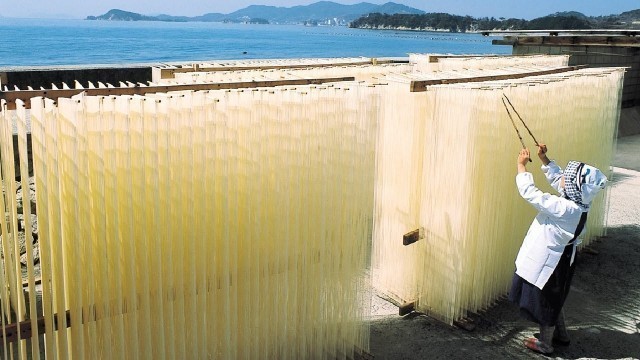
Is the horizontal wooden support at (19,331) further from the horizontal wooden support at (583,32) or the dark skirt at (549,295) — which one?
the horizontal wooden support at (583,32)

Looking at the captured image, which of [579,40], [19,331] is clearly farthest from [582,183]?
[579,40]

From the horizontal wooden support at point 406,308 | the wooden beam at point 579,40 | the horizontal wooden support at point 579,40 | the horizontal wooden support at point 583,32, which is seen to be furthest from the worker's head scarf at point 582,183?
the horizontal wooden support at point 583,32

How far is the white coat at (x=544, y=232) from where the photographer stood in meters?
5.05

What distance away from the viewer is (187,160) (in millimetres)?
3859

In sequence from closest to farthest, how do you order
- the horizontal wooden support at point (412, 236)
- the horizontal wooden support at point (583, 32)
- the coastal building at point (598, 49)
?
1. the horizontal wooden support at point (412, 236)
2. the horizontal wooden support at point (583, 32)
3. the coastal building at point (598, 49)

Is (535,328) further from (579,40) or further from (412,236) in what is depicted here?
(579,40)

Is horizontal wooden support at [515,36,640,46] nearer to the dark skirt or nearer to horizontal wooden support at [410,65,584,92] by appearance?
horizontal wooden support at [410,65,584,92]

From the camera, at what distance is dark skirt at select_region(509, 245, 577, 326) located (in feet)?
17.5

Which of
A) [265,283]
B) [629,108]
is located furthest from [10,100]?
[629,108]

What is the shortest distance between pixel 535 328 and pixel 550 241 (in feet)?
4.72

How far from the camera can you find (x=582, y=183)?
16.3ft

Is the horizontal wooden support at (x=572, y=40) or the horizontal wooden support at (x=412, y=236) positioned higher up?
the horizontal wooden support at (x=572, y=40)

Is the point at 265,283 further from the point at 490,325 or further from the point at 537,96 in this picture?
the point at 537,96

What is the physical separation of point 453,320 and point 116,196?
4.00m
